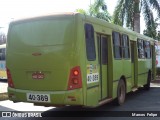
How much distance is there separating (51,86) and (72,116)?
60.8 inches

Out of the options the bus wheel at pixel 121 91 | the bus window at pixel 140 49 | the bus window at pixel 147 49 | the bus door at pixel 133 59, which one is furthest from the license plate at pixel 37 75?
the bus window at pixel 147 49

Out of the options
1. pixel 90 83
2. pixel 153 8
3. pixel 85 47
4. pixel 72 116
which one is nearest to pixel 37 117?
pixel 72 116

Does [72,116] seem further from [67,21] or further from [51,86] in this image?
[67,21]

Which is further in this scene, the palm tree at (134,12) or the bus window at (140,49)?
the palm tree at (134,12)

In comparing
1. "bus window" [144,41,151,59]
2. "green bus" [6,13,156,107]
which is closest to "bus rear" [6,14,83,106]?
"green bus" [6,13,156,107]

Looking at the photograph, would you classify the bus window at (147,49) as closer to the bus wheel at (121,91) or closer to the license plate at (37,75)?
the bus wheel at (121,91)

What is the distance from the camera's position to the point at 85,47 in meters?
8.02

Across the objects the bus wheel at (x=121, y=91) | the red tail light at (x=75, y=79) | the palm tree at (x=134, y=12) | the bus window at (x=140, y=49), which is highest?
the palm tree at (x=134, y=12)

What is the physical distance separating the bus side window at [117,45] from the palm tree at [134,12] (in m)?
13.6

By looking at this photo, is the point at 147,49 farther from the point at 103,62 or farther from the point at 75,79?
the point at 75,79

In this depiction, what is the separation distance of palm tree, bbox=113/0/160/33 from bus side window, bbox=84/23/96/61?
16031 mm

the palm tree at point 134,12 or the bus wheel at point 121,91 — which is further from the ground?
the palm tree at point 134,12

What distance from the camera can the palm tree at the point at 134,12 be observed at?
947 inches

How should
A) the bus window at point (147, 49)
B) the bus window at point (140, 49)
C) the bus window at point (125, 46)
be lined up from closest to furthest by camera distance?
the bus window at point (125, 46), the bus window at point (140, 49), the bus window at point (147, 49)
